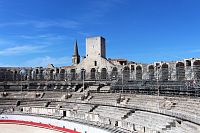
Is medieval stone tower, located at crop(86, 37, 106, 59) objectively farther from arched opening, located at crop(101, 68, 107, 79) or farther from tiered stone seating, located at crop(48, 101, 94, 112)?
tiered stone seating, located at crop(48, 101, 94, 112)

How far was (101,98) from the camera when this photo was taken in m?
54.4

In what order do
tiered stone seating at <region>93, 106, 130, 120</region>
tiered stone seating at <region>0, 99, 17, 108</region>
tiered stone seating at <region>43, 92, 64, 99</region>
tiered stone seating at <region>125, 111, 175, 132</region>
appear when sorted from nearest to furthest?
tiered stone seating at <region>125, 111, 175, 132</region>
tiered stone seating at <region>93, 106, 130, 120</region>
tiered stone seating at <region>0, 99, 17, 108</region>
tiered stone seating at <region>43, 92, 64, 99</region>

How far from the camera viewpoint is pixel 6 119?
A: 5122 centimetres

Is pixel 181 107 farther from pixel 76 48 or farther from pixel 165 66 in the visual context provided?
pixel 76 48

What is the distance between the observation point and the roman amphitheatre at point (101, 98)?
36.1 meters

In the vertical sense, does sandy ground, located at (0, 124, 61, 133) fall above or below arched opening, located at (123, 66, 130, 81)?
below

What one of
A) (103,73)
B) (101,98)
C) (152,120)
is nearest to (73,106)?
(101,98)

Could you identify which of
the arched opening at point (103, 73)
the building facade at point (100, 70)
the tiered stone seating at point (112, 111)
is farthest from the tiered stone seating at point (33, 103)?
the arched opening at point (103, 73)

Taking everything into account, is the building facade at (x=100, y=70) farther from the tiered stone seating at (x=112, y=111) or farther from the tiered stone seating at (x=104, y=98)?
the tiered stone seating at (x=112, y=111)

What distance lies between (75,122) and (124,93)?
14.7m

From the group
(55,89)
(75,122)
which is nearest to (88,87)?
(55,89)

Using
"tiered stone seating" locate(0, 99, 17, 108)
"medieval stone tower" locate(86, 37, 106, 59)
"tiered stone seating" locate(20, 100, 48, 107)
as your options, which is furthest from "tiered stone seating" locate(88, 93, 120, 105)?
"medieval stone tower" locate(86, 37, 106, 59)

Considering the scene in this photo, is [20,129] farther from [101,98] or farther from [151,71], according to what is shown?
[151,71]

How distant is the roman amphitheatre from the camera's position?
3612 cm
